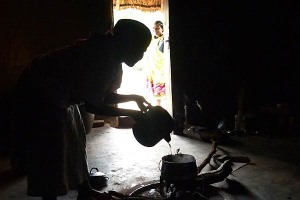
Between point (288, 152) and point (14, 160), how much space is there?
3.94 meters

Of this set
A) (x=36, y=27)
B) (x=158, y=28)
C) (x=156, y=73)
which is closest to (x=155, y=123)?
(x=36, y=27)

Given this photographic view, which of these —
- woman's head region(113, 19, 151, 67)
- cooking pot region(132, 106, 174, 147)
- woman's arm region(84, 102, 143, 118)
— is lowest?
cooking pot region(132, 106, 174, 147)

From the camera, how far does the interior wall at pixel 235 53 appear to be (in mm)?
6695

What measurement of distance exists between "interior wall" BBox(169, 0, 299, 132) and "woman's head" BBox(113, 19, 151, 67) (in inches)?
170

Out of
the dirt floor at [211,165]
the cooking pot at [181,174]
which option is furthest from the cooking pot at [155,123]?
the dirt floor at [211,165]

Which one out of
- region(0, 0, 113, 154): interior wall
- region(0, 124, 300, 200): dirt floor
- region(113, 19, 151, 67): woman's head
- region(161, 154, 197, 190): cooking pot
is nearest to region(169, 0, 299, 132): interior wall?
region(0, 124, 300, 200): dirt floor

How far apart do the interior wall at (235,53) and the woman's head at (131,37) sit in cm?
433

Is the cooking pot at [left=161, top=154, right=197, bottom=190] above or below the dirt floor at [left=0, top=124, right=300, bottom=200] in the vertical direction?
above

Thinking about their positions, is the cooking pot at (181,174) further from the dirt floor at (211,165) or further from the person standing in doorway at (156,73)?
the person standing in doorway at (156,73)

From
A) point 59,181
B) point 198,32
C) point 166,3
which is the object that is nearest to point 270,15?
point 198,32

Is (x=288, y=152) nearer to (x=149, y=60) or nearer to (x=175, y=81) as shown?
(x=175, y=81)

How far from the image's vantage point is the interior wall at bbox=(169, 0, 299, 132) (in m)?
6.70

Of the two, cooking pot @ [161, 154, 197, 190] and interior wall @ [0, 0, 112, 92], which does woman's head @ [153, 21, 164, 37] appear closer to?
interior wall @ [0, 0, 112, 92]

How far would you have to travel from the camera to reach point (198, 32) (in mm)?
6770
